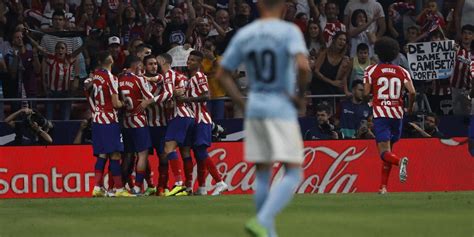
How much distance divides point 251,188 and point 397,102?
439 centimetres

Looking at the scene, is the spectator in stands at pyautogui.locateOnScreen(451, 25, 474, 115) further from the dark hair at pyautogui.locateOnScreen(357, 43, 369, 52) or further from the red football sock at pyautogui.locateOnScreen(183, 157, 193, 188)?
the red football sock at pyautogui.locateOnScreen(183, 157, 193, 188)

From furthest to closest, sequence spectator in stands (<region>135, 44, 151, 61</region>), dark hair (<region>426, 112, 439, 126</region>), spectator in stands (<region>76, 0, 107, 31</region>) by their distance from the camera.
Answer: spectator in stands (<region>76, 0, 107, 31</region>) < dark hair (<region>426, 112, 439, 126</region>) < spectator in stands (<region>135, 44, 151, 61</region>)

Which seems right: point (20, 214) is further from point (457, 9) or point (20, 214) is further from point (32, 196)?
point (457, 9)

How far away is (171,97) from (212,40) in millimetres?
4376

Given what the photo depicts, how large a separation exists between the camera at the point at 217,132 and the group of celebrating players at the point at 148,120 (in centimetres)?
176

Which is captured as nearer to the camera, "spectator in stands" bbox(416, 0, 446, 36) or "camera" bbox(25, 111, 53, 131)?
"camera" bbox(25, 111, 53, 131)

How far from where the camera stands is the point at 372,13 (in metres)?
26.4

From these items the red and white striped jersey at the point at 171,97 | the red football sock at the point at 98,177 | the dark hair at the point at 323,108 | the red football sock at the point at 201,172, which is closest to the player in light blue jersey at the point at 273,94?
the red and white striped jersey at the point at 171,97

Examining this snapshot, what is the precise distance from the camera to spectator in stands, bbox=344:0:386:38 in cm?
2639

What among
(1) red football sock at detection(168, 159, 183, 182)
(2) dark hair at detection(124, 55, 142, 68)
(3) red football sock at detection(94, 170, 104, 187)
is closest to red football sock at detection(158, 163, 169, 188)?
(1) red football sock at detection(168, 159, 183, 182)

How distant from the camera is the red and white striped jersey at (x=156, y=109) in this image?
21484 mm

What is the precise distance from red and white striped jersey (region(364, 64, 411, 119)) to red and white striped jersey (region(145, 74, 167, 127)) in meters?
3.66

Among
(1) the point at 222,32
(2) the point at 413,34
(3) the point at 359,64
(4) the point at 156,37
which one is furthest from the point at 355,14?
(4) the point at 156,37

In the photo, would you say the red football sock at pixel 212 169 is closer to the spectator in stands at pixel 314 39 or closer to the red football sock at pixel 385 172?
the red football sock at pixel 385 172
